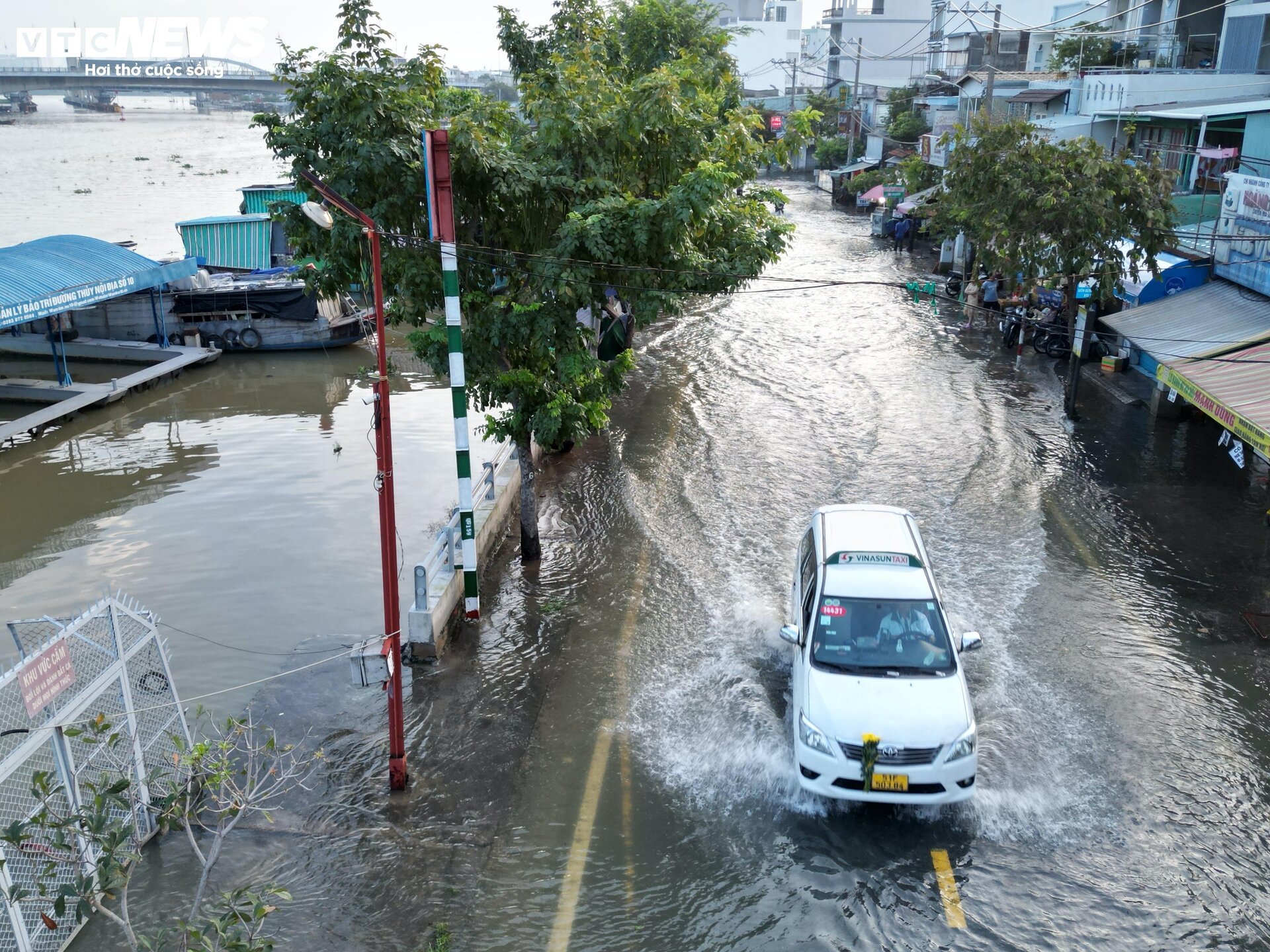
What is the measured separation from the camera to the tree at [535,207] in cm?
1173

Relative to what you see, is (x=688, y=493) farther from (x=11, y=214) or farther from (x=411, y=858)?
(x=11, y=214)

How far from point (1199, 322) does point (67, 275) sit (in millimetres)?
24303

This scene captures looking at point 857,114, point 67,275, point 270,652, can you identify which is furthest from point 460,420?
point 857,114

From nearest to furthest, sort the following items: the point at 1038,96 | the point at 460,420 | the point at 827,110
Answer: the point at 460,420
the point at 1038,96
the point at 827,110

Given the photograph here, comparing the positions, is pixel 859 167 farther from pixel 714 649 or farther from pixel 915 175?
pixel 714 649

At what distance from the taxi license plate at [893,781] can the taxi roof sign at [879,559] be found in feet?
8.53

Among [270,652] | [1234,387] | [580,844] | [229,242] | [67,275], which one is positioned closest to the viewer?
[580,844]

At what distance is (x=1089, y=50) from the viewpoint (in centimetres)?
3991

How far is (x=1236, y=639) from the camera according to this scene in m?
12.3

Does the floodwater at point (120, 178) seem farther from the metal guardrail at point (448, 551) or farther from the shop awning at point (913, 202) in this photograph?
the shop awning at point (913, 202)

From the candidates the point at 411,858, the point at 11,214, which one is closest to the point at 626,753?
the point at 411,858

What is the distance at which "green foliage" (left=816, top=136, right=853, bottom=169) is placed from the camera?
7481 cm

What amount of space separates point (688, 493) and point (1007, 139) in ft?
33.3


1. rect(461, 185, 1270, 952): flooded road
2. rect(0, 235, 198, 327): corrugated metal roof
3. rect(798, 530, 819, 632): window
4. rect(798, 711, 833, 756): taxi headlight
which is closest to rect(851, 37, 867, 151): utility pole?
rect(461, 185, 1270, 952): flooded road
